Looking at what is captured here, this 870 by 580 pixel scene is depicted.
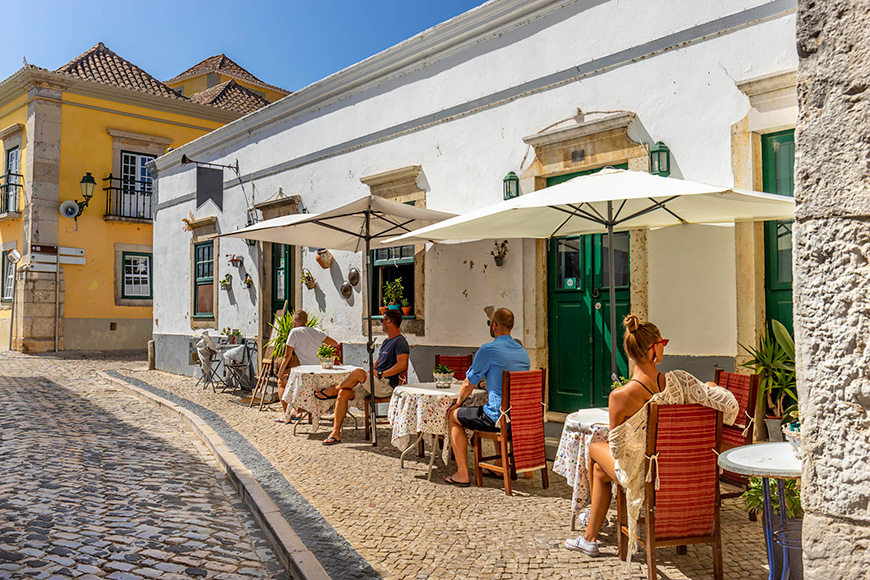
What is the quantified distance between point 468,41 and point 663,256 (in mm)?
3579

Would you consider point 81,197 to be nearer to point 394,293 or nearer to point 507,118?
point 394,293

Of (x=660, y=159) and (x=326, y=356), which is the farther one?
(x=326, y=356)

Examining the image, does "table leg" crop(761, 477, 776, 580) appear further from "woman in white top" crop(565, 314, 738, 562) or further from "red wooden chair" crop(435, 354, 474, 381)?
"red wooden chair" crop(435, 354, 474, 381)

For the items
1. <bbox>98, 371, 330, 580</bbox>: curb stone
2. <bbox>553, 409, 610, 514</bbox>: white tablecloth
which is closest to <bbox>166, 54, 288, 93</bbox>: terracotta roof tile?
<bbox>98, 371, 330, 580</bbox>: curb stone

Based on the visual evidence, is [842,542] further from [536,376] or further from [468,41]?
[468,41]

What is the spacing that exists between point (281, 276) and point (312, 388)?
4.59 m

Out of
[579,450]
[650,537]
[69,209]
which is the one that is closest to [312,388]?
[579,450]

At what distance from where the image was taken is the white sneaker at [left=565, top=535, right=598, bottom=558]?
3639 millimetres

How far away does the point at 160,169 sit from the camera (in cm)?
1502

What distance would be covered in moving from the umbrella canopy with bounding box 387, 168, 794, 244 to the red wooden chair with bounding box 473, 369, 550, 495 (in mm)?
1228

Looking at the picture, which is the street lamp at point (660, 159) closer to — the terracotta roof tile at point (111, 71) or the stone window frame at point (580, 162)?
the stone window frame at point (580, 162)

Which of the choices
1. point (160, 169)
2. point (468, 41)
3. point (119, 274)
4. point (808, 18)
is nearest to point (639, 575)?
point (808, 18)

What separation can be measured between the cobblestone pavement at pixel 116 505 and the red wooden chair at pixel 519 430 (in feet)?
5.66

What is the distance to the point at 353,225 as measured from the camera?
25.2 ft
